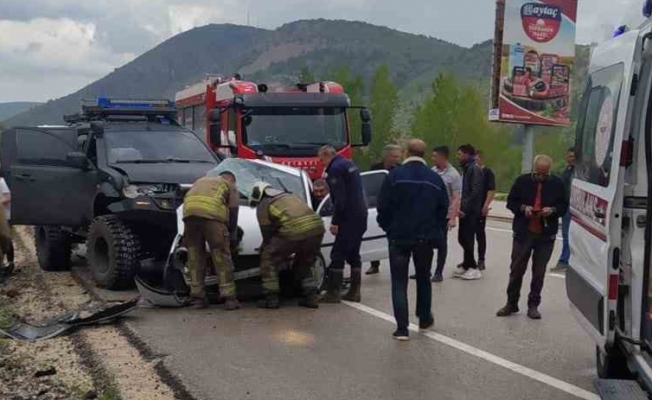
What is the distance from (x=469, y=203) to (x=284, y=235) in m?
3.39

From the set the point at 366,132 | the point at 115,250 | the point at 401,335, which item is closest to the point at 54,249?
the point at 115,250

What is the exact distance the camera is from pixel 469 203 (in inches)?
428

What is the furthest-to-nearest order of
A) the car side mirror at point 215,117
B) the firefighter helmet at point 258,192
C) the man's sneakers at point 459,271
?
1. the car side mirror at point 215,117
2. the man's sneakers at point 459,271
3. the firefighter helmet at point 258,192

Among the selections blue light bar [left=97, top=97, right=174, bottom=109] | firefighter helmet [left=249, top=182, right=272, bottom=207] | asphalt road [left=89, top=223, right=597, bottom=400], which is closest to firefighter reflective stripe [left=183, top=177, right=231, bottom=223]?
firefighter helmet [left=249, top=182, right=272, bottom=207]

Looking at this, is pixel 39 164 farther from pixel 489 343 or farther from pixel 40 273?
pixel 489 343

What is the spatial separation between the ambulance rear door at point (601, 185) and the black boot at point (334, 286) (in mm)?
3249

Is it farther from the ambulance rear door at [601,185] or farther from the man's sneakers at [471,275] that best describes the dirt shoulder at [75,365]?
the man's sneakers at [471,275]

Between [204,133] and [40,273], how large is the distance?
6173 mm

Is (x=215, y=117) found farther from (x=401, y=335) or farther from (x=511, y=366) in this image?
(x=511, y=366)

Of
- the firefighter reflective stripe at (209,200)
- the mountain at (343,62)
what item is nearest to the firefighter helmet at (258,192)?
the firefighter reflective stripe at (209,200)

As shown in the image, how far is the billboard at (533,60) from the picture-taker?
29.2 metres

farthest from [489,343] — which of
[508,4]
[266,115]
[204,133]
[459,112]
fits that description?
[459,112]

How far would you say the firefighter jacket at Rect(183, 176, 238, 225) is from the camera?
8305 mm

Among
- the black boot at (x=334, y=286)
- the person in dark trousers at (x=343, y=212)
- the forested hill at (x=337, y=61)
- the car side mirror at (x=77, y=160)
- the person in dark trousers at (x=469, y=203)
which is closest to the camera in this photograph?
the person in dark trousers at (x=343, y=212)
